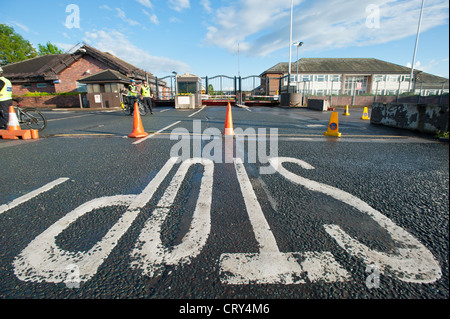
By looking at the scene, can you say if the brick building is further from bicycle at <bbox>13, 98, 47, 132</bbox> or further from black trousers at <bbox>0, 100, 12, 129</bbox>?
black trousers at <bbox>0, 100, 12, 129</bbox>

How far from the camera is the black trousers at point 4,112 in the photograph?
668 centimetres

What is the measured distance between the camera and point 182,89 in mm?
26688

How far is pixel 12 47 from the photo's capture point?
4722 centimetres

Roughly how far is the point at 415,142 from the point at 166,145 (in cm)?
615

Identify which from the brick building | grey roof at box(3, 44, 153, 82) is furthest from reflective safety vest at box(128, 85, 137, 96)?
grey roof at box(3, 44, 153, 82)

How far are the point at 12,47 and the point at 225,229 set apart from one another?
66.4 meters

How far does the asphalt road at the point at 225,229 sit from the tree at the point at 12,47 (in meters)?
60.3

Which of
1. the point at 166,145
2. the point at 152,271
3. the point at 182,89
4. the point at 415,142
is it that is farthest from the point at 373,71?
the point at 152,271

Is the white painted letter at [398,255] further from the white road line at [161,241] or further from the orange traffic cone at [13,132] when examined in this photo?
the orange traffic cone at [13,132]

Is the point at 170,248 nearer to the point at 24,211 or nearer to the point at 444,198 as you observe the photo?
the point at 24,211

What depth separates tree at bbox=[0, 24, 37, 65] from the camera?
4534 cm

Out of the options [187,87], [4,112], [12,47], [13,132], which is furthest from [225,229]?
[12,47]

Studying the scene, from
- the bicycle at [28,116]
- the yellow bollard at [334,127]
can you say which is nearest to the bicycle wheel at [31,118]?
the bicycle at [28,116]

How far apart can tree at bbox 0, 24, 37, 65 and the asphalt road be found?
60274 millimetres
